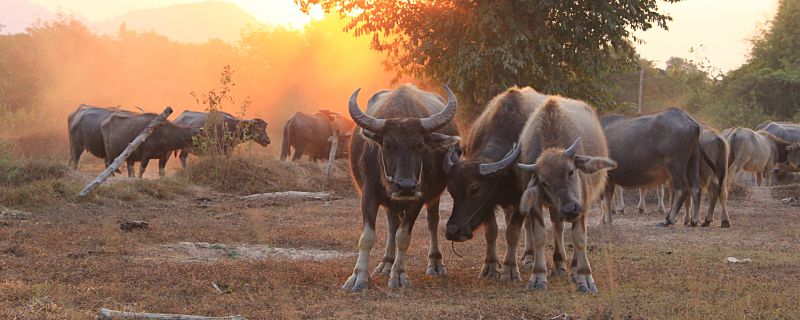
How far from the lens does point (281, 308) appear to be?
623 centimetres

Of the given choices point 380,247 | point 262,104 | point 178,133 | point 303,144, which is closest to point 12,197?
point 380,247

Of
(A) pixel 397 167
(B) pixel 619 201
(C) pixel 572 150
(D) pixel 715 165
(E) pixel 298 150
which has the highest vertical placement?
(C) pixel 572 150

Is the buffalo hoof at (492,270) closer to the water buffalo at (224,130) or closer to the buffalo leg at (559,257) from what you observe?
the buffalo leg at (559,257)

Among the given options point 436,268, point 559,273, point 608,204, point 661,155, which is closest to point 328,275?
point 436,268

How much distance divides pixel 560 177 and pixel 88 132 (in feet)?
61.8

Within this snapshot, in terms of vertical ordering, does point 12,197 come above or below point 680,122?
below

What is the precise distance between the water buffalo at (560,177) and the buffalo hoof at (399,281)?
1162 mm

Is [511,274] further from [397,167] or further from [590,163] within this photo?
[397,167]

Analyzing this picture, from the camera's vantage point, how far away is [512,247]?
8.14 metres

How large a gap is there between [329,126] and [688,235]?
17687 millimetres

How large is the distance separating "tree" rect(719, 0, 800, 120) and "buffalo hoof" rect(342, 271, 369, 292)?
33.6 m

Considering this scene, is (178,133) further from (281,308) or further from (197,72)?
(197,72)

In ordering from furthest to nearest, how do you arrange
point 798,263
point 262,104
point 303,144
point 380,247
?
point 262,104 < point 303,144 < point 380,247 < point 798,263

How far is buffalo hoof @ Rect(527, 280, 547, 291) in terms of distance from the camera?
7500 mm
